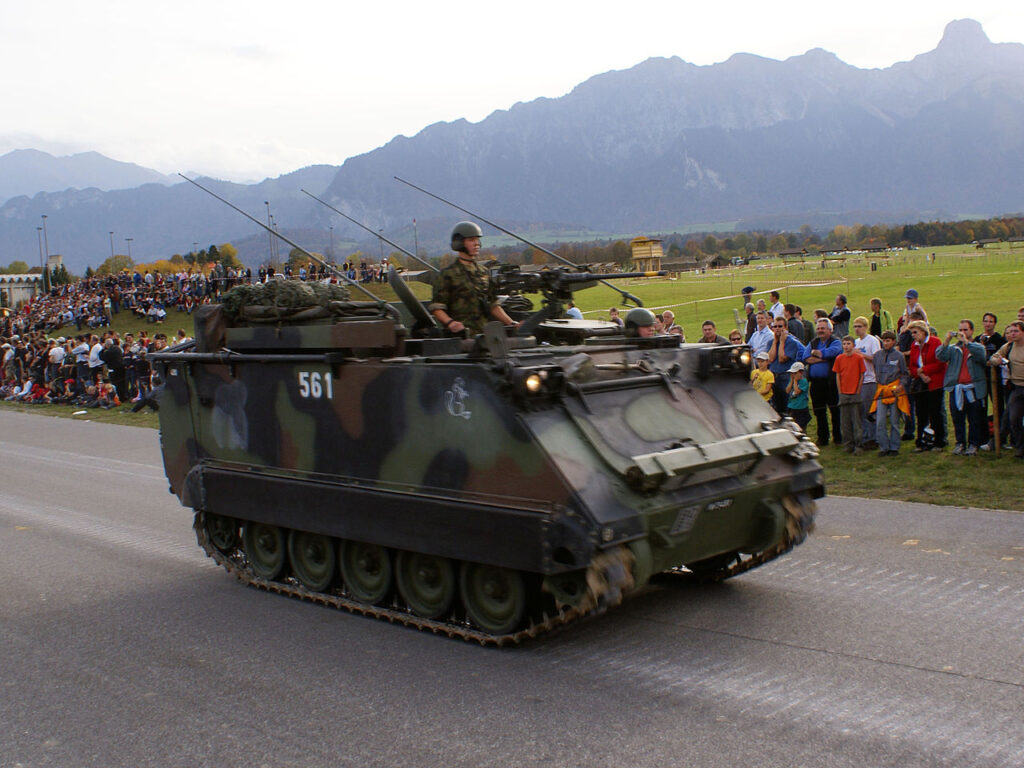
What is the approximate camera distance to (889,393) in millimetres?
13055

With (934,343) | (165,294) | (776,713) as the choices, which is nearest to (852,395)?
(934,343)

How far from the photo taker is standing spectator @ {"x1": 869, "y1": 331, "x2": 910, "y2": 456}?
13.0 metres

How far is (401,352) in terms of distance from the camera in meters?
8.02

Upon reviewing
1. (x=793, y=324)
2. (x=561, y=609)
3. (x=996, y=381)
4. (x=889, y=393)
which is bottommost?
(x=561, y=609)

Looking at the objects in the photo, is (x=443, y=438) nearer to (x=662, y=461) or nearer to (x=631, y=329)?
(x=662, y=461)

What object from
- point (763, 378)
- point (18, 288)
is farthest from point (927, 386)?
point (18, 288)

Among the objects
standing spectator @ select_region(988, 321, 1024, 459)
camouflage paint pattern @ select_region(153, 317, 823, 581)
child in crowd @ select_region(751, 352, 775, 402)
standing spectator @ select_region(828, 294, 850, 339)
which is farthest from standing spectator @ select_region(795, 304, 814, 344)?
camouflage paint pattern @ select_region(153, 317, 823, 581)

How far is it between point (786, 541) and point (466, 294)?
3080 mm

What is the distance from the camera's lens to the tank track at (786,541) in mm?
7660

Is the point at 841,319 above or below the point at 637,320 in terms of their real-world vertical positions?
below

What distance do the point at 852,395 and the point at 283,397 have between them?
7.89 metres

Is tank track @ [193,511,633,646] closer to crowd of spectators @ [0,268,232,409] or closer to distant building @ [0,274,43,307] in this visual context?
crowd of spectators @ [0,268,232,409]

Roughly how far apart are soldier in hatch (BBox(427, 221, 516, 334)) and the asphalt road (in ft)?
8.11

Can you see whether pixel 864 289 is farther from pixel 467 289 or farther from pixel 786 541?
pixel 786 541
